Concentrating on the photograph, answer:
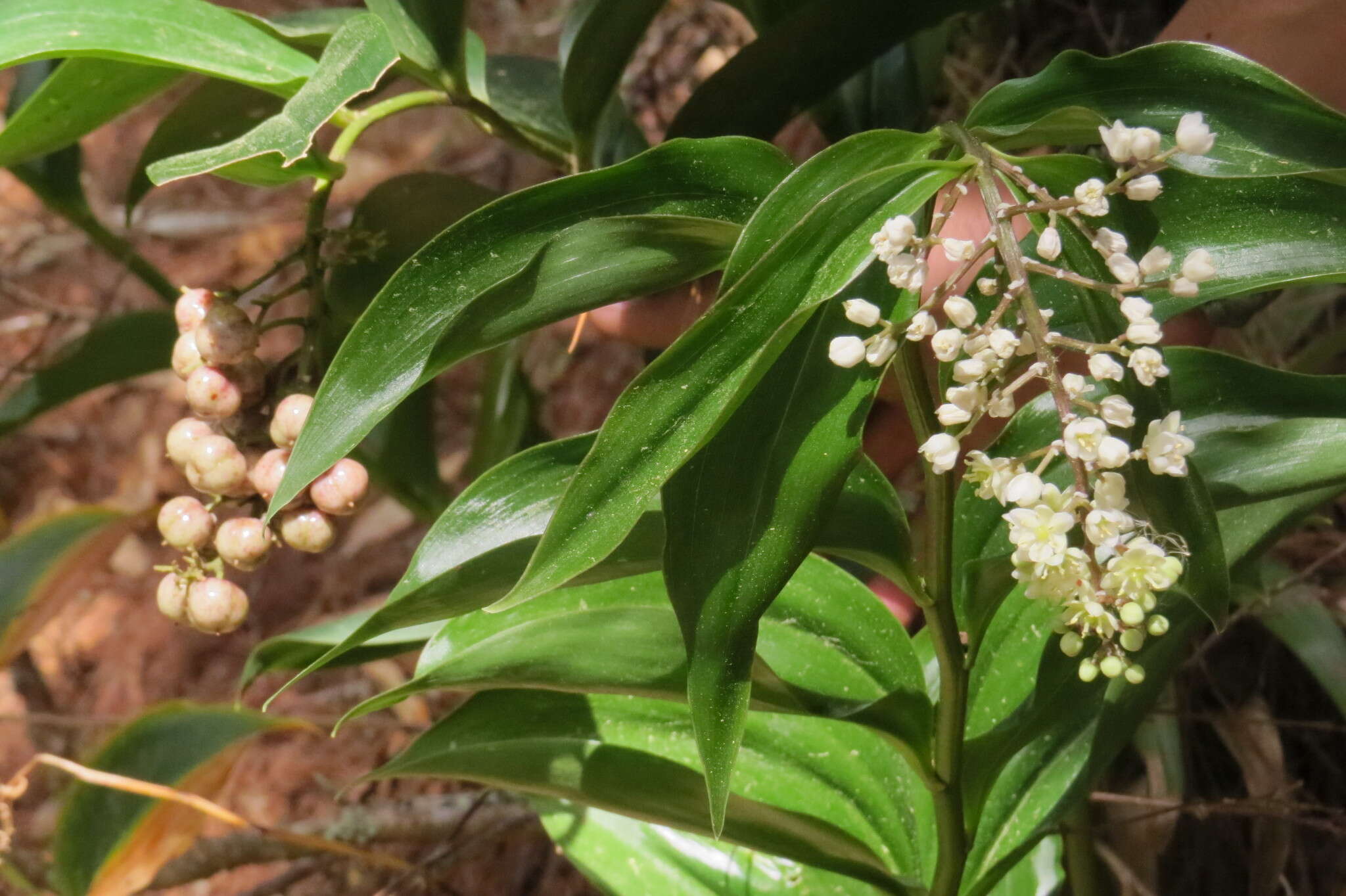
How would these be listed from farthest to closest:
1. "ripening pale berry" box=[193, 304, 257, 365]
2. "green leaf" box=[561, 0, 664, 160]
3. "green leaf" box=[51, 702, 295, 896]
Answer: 1. "green leaf" box=[51, 702, 295, 896]
2. "green leaf" box=[561, 0, 664, 160]
3. "ripening pale berry" box=[193, 304, 257, 365]

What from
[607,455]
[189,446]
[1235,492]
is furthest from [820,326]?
[189,446]

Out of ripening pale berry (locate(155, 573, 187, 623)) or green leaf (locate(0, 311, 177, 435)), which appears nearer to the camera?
ripening pale berry (locate(155, 573, 187, 623))

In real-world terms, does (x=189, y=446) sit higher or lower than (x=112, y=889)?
higher

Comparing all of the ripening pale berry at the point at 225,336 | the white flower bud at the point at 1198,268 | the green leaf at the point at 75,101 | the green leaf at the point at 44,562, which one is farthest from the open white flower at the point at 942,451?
the green leaf at the point at 44,562

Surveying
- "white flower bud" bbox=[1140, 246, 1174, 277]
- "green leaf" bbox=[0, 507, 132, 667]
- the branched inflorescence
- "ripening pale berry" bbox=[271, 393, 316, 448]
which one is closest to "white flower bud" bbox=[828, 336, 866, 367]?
the branched inflorescence

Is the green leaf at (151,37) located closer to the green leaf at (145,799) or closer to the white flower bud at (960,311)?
the white flower bud at (960,311)

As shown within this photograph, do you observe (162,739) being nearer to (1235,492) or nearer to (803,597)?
(803,597)

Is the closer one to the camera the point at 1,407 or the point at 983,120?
the point at 983,120

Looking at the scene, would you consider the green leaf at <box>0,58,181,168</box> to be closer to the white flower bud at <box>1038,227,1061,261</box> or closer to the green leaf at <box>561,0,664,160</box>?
the green leaf at <box>561,0,664,160</box>
